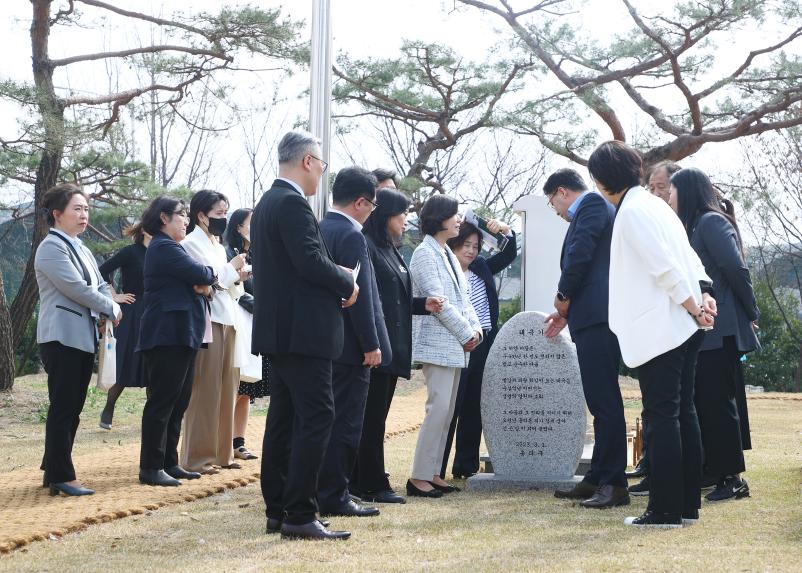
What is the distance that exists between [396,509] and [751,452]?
4.20 meters

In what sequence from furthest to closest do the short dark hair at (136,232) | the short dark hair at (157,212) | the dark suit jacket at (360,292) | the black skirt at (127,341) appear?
the black skirt at (127,341) < the short dark hair at (136,232) < the short dark hair at (157,212) < the dark suit jacket at (360,292)

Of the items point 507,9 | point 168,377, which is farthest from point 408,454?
point 507,9

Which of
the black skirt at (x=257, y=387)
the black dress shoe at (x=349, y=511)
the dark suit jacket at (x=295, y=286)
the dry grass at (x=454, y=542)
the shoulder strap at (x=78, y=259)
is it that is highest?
the shoulder strap at (x=78, y=259)

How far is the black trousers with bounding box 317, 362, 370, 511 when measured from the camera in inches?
210

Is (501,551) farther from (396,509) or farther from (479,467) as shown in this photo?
(479,467)

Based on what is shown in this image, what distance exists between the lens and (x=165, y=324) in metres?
6.49

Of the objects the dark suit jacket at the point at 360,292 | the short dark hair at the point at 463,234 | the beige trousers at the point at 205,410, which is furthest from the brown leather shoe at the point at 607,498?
the beige trousers at the point at 205,410

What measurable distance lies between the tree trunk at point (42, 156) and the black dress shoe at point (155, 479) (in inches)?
308

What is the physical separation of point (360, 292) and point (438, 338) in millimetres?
1193

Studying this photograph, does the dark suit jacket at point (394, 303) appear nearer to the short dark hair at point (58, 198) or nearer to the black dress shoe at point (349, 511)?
the black dress shoe at point (349, 511)

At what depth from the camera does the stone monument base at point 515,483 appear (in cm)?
651

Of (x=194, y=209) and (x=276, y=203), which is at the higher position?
(x=194, y=209)

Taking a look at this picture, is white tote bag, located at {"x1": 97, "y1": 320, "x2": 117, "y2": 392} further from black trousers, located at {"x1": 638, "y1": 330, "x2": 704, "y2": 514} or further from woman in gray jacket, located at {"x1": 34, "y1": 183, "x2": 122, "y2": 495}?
black trousers, located at {"x1": 638, "y1": 330, "x2": 704, "y2": 514}

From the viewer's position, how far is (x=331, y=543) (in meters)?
4.52
